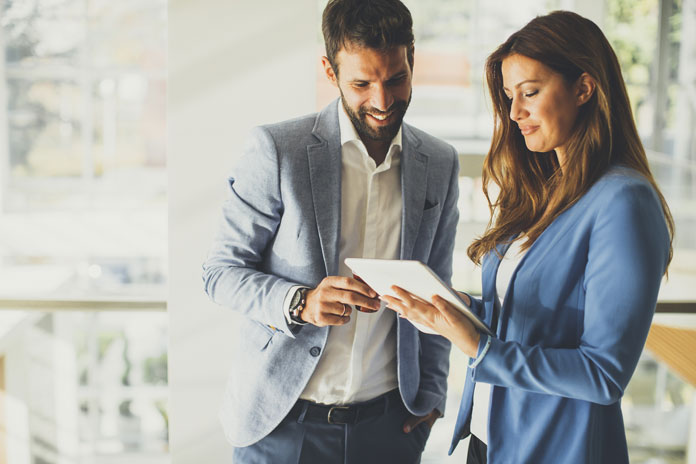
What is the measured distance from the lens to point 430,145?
6.12 ft

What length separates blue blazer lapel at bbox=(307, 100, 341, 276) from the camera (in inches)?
66.2

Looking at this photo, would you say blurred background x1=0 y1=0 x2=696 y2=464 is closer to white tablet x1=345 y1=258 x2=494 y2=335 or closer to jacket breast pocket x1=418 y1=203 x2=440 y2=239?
jacket breast pocket x1=418 y1=203 x2=440 y2=239

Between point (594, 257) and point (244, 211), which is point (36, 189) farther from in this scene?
point (594, 257)

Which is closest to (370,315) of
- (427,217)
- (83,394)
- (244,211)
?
(427,217)

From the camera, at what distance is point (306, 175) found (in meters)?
1.69

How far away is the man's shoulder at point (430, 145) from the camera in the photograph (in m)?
1.84

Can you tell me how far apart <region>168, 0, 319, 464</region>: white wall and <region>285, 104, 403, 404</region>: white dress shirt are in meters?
0.62

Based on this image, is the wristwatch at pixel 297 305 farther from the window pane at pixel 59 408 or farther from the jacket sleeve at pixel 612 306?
the window pane at pixel 59 408

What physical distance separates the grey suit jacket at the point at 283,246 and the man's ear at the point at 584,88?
49 centimetres

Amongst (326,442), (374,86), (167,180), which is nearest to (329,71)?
→ (374,86)

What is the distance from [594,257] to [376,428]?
0.78 meters

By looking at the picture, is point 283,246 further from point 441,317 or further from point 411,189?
point 441,317

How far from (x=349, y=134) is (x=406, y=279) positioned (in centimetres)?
52

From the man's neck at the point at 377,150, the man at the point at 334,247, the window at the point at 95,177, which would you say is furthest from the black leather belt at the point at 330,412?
the window at the point at 95,177
